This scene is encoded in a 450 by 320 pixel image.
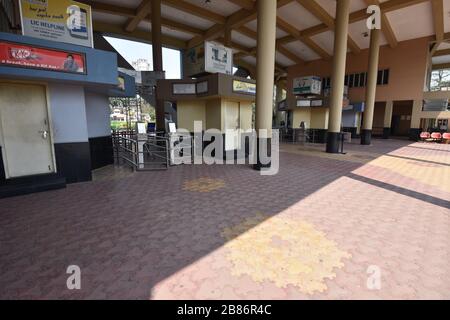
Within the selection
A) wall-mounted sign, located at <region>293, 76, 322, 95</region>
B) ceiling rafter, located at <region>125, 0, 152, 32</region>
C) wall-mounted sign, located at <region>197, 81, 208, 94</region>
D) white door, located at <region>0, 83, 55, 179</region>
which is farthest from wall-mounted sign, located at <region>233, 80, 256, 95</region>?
ceiling rafter, located at <region>125, 0, 152, 32</region>

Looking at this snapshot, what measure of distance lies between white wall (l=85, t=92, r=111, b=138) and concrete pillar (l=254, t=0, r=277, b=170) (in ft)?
15.9

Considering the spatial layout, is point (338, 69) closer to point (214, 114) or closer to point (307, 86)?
point (307, 86)

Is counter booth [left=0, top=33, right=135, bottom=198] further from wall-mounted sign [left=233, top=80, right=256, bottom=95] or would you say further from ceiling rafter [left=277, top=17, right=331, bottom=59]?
ceiling rafter [left=277, top=17, right=331, bottom=59]

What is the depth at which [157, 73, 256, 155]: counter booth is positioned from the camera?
7.81 m

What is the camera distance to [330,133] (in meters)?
10.3

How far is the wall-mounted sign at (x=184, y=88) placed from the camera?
8641mm

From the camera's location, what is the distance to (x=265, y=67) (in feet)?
21.1

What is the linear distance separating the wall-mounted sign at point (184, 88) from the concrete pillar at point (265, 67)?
2.95m

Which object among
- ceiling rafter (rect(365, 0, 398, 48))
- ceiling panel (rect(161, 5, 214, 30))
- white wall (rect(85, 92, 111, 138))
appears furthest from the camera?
ceiling panel (rect(161, 5, 214, 30))

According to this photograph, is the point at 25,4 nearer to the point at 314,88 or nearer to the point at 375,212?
the point at 375,212

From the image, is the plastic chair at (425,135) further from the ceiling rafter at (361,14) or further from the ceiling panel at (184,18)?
the ceiling panel at (184,18)

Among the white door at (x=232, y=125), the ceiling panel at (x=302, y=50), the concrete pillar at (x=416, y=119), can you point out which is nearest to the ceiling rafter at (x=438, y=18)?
the concrete pillar at (x=416, y=119)
